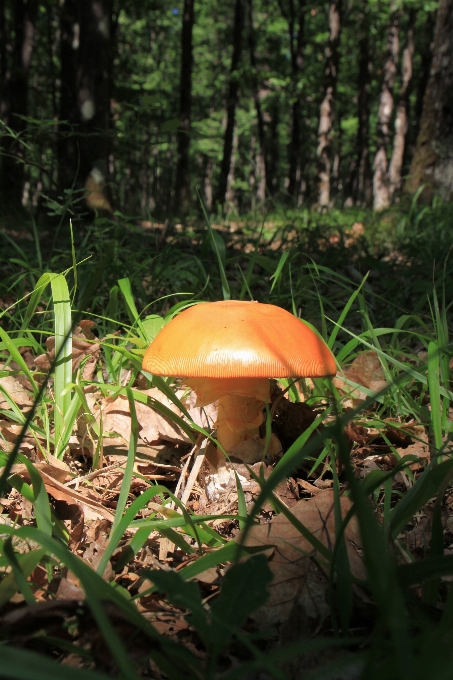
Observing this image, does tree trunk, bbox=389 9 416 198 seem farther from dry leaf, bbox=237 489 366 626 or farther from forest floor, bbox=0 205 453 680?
dry leaf, bbox=237 489 366 626

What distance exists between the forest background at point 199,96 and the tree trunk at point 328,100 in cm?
4

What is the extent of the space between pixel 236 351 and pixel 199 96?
33626 mm

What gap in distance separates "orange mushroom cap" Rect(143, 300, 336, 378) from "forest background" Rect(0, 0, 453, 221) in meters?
1.19

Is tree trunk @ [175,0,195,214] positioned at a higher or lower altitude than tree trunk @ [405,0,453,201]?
higher

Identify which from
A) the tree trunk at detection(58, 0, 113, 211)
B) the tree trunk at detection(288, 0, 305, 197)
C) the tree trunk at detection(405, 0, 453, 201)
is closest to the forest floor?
the tree trunk at detection(58, 0, 113, 211)

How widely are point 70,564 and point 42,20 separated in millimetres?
22491

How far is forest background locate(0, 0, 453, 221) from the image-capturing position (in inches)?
190

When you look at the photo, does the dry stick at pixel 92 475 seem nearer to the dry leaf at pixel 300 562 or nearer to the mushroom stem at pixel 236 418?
the mushroom stem at pixel 236 418

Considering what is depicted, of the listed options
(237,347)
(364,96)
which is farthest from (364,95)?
(237,347)

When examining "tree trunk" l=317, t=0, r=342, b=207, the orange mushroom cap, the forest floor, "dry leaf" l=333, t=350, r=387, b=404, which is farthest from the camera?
"tree trunk" l=317, t=0, r=342, b=207

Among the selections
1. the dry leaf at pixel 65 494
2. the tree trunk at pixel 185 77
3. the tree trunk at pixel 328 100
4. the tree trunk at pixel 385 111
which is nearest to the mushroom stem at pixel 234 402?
the dry leaf at pixel 65 494

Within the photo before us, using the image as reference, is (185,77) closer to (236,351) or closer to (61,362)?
(61,362)

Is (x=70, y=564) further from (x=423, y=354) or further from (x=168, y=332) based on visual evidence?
(x=423, y=354)

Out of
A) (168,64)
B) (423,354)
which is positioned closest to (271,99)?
(168,64)
